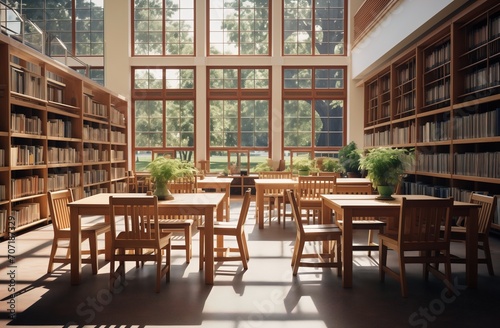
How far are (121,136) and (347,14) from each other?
748 centimetres

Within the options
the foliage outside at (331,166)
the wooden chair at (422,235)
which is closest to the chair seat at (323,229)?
the wooden chair at (422,235)

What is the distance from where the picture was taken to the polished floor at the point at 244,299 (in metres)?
3.08

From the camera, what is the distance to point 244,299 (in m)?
3.55

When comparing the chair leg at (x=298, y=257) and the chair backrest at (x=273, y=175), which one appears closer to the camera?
the chair leg at (x=298, y=257)

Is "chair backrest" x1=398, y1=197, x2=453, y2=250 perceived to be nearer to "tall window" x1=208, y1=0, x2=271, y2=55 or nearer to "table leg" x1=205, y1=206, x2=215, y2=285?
"table leg" x1=205, y1=206, x2=215, y2=285

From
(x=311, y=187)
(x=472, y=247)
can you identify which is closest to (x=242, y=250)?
(x=472, y=247)

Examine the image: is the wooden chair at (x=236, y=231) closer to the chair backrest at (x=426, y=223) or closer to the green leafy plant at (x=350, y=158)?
the chair backrest at (x=426, y=223)

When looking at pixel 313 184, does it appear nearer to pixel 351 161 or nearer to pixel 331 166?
pixel 351 161

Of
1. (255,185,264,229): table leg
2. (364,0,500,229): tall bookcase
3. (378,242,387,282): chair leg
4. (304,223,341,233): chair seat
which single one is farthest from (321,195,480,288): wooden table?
(255,185,264,229): table leg

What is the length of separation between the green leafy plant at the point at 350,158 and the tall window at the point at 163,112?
177 inches

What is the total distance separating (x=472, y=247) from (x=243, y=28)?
10529mm

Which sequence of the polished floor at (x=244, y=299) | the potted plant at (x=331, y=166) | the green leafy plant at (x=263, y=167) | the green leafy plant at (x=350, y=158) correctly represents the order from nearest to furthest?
the polished floor at (x=244, y=299) → the green leafy plant at (x=350, y=158) → the potted plant at (x=331, y=166) → the green leafy plant at (x=263, y=167)

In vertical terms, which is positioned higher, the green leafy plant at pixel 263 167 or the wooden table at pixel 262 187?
the green leafy plant at pixel 263 167

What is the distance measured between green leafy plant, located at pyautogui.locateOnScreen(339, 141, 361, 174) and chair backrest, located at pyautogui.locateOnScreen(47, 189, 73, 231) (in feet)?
24.5
